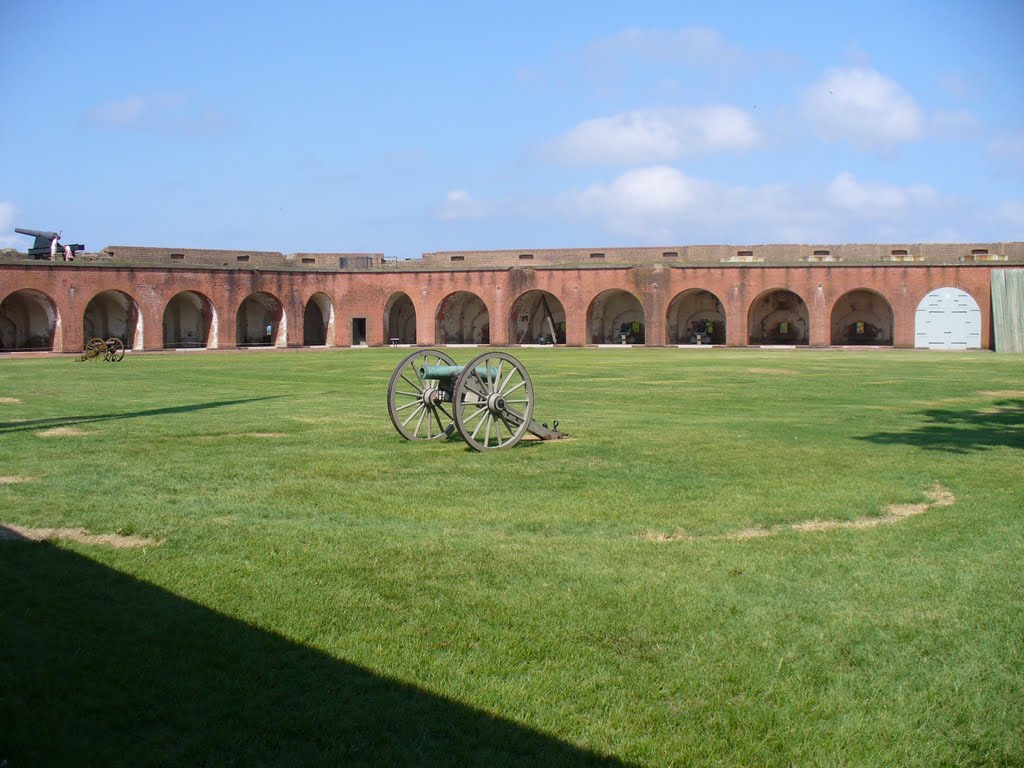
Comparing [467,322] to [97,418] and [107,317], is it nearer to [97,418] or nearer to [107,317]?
[107,317]

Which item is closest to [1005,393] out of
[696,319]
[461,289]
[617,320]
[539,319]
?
[696,319]

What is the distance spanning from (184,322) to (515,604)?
36944 millimetres

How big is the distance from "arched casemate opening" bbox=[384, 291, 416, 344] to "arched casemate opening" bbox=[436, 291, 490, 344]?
1687 millimetres

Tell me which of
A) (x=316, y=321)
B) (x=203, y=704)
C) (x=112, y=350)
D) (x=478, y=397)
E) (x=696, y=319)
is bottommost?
(x=203, y=704)

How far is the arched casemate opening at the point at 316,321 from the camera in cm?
4072

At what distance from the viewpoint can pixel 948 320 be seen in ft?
109

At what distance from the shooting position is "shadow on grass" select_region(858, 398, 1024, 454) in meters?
9.16

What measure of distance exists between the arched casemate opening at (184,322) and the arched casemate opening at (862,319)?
2479cm

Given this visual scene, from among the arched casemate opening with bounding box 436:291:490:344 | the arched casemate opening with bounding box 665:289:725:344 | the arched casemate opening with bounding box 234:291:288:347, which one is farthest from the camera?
the arched casemate opening with bounding box 436:291:490:344

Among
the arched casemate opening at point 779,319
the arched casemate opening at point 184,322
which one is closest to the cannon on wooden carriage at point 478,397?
the arched casemate opening at point 779,319

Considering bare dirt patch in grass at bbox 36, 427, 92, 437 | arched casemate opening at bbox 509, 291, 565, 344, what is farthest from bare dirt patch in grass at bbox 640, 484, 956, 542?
arched casemate opening at bbox 509, 291, 565, 344

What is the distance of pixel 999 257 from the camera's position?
3406cm

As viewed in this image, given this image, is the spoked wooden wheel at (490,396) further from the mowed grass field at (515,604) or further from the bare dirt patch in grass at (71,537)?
the bare dirt patch in grass at (71,537)

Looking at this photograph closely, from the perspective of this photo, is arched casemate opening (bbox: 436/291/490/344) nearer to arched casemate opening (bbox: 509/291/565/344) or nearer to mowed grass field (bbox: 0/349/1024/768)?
arched casemate opening (bbox: 509/291/565/344)
